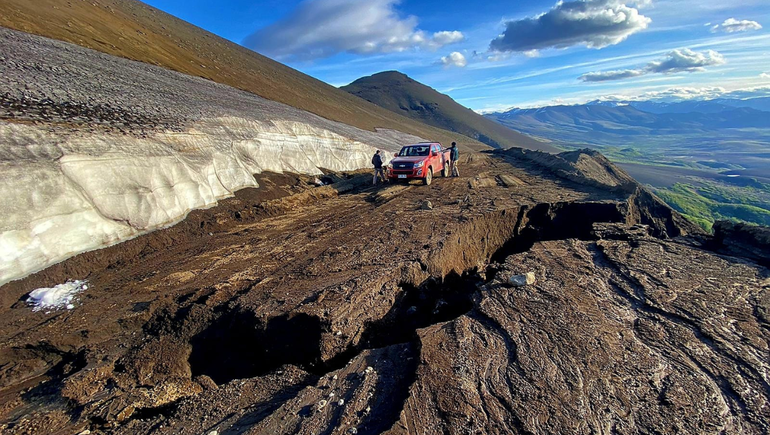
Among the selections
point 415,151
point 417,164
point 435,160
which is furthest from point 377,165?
point 435,160

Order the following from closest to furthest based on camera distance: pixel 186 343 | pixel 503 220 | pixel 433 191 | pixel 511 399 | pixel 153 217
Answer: pixel 511 399
pixel 186 343
pixel 153 217
pixel 503 220
pixel 433 191

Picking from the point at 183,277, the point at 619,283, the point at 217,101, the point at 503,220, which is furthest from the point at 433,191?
the point at 217,101

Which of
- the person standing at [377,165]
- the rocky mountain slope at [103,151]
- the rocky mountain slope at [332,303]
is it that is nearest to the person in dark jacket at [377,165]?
the person standing at [377,165]

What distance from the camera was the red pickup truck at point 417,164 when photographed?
13.8 meters

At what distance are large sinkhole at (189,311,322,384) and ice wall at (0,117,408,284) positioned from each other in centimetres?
428

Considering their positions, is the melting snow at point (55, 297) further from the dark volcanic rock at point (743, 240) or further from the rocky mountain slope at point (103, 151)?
the dark volcanic rock at point (743, 240)

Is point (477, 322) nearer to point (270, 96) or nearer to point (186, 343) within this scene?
point (186, 343)

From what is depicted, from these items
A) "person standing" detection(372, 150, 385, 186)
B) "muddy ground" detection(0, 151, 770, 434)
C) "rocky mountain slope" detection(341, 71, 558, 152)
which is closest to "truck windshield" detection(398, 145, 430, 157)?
"person standing" detection(372, 150, 385, 186)

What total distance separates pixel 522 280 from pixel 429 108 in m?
90.4

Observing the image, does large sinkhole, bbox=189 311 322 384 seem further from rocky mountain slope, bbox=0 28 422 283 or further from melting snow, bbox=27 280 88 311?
rocky mountain slope, bbox=0 28 422 283

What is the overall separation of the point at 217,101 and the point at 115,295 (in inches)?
547

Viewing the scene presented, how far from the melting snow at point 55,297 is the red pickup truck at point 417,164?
10.4 meters

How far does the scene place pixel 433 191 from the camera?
13.0 meters

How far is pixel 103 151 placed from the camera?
8.64 m
